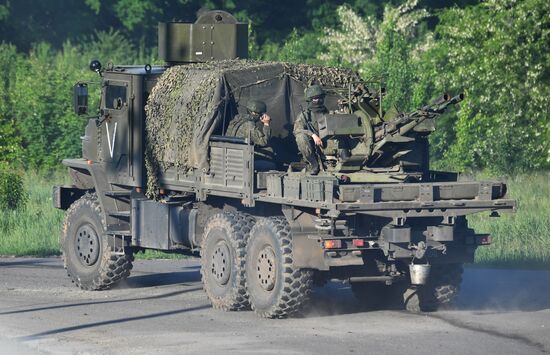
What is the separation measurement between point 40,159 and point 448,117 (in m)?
11.3

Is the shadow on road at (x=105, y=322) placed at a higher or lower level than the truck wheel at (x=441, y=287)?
lower

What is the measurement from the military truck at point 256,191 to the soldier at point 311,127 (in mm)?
163

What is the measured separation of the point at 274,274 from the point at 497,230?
8.87 m

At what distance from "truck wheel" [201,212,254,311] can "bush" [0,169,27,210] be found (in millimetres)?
12629

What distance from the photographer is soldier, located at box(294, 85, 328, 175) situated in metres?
16.8

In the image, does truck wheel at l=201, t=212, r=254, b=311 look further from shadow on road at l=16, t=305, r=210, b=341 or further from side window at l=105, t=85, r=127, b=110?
side window at l=105, t=85, r=127, b=110

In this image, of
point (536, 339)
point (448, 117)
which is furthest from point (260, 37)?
point (536, 339)

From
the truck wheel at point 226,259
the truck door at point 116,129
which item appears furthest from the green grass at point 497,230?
the truck wheel at point 226,259

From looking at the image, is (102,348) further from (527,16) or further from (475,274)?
(527,16)

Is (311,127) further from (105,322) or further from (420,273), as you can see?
(105,322)

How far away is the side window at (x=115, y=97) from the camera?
19859mm

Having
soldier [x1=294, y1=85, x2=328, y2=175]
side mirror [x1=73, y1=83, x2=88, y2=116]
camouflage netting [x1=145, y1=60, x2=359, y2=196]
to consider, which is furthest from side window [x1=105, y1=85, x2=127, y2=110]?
soldier [x1=294, y1=85, x2=328, y2=175]

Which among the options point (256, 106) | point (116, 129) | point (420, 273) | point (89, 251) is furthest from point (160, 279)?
point (420, 273)

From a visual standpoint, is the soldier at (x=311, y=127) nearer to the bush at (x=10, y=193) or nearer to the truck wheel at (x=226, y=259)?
the truck wheel at (x=226, y=259)
